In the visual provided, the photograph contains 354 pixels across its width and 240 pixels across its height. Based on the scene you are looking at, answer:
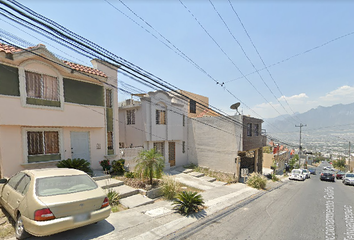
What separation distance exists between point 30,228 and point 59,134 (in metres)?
6.94

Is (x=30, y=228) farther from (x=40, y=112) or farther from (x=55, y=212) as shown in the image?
(x=40, y=112)

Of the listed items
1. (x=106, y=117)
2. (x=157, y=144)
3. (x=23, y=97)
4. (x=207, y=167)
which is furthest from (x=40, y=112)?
(x=207, y=167)

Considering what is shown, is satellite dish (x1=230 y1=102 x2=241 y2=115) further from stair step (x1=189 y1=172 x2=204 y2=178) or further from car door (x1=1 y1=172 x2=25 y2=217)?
car door (x1=1 y1=172 x2=25 y2=217)

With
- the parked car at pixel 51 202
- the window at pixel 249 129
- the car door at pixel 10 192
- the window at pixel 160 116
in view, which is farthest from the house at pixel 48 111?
the window at pixel 249 129

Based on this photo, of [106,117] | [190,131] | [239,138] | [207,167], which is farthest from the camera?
[190,131]

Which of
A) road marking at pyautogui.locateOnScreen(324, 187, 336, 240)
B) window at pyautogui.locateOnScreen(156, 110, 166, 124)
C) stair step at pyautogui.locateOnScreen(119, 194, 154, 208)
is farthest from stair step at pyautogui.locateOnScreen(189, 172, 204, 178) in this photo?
road marking at pyautogui.locateOnScreen(324, 187, 336, 240)

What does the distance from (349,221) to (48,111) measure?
46.0 feet

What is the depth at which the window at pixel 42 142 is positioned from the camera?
861 cm

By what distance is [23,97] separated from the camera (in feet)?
26.3

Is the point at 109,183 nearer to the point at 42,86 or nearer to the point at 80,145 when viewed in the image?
the point at 80,145

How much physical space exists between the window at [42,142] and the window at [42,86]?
75.3 inches

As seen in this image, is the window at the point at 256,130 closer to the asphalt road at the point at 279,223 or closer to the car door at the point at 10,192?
the asphalt road at the point at 279,223

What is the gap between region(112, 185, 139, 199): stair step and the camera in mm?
7434

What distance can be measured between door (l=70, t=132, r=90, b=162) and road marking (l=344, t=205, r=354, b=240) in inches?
477
